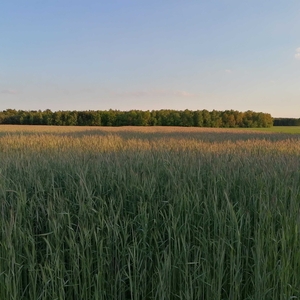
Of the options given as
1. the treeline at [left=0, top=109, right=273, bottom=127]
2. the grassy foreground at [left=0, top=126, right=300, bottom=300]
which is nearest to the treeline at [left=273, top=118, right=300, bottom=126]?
the treeline at [left=0, top=109, right=273, bottom=127]

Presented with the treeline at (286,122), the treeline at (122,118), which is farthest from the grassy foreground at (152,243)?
the treeline at (286,122)

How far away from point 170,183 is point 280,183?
109 centimetres

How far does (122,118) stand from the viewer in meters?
55.8

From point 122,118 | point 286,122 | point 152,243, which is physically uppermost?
point 286,122

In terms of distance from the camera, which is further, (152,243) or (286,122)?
(286,122)

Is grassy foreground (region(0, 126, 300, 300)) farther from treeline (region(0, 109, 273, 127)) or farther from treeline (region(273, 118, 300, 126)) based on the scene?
treeline (region(273, 118, 300, 126))

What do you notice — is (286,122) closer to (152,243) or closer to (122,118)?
(122,118)

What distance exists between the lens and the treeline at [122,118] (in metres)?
54.5

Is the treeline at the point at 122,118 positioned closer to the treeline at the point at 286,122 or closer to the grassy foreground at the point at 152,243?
the treeline at the point at 286,122

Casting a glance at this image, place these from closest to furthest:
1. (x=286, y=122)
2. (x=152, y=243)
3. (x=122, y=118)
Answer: (x=152, y=243)
(x=122, y=118)
(x=286, y=122)

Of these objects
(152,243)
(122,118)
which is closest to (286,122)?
(122,118)

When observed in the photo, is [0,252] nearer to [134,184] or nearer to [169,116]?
[134,184]

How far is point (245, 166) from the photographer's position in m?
3.28

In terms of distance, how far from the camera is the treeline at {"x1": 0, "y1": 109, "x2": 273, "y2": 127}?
54.5 meters
